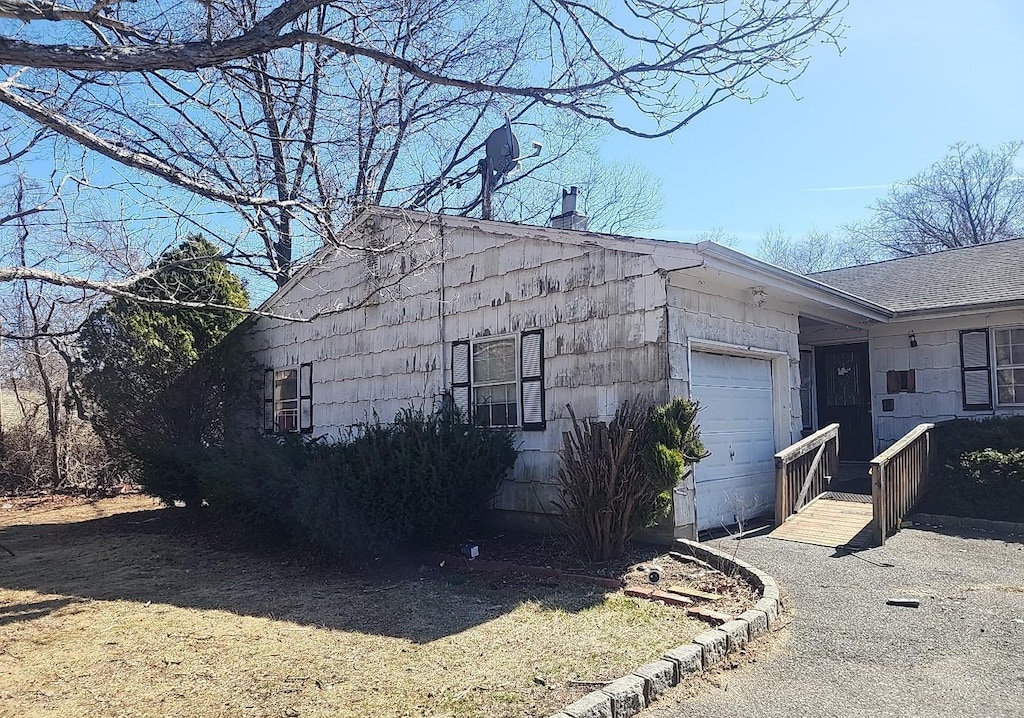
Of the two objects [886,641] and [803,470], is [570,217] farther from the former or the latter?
[886,641]

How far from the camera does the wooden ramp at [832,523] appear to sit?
7.91 m

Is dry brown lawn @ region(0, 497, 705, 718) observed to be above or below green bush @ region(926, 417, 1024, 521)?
below

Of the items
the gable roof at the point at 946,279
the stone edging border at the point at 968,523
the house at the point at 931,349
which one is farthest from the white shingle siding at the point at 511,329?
the gable roof at the point at 946,279

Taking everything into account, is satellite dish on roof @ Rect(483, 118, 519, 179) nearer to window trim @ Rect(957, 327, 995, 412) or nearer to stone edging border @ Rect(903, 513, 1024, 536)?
window trim @ Rect(957, 327, 995, 412)

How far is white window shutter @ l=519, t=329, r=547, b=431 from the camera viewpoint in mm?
8656

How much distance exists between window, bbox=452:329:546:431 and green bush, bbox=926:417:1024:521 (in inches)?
208

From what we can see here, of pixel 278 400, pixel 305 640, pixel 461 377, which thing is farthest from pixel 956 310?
pixel 278 400

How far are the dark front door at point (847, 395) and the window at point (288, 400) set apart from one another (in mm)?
9213

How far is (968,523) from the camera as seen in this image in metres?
8.65

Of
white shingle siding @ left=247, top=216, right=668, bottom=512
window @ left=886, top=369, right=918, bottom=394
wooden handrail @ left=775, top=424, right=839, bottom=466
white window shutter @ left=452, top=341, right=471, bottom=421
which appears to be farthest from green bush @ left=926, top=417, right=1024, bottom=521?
white window shutter @ left=452, top=341, right=471, bottom=421

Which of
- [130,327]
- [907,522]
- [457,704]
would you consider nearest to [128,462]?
[130,327]

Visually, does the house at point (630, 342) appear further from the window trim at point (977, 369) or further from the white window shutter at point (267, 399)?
the white window shutter at point (267, 399)

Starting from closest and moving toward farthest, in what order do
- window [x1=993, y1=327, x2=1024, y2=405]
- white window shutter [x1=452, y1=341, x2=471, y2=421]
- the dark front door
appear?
1. white window shutter [x1=452, y1=341, x2=471, y2=421]
2. window [x1=993, y1=327, x2=1024, y2=405]
3. the dark front door

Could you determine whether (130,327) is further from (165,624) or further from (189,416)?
(165,624)
